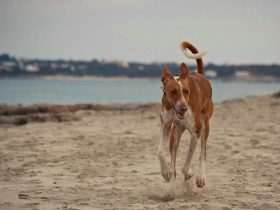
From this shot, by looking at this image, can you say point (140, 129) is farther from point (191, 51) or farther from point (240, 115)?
point (191, 51)

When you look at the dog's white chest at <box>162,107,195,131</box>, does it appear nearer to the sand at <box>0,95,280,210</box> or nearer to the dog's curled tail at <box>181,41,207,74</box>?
the sand at <box>0,95,280,210</box>

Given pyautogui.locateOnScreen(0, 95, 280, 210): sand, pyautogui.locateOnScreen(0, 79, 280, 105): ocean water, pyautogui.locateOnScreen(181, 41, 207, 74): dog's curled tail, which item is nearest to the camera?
pyautogui.locateOnScreen(0, 95, 280, 210): sand

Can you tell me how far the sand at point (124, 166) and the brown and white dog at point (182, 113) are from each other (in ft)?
1.11

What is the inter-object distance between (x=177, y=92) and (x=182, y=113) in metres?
0.25

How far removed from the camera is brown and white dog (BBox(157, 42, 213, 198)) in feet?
24.1

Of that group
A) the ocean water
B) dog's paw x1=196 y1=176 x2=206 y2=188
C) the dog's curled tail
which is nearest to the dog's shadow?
dog's paw x1=196 y1=176 x2=206 y2=188

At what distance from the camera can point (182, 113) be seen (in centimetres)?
731

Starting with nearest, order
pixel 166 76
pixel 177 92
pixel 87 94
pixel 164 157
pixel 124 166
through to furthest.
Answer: pixel 177 92, pixel 166 76, pixel 164 157, pixel 124 166, pixel 87 94

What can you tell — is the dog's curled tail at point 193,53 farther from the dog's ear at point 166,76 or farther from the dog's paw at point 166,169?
the dog's paw at point 166,169

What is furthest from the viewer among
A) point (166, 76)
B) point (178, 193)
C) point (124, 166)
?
point (124, 166)

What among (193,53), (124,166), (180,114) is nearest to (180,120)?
(180,114)

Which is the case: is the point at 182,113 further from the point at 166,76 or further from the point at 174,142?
the point at 174,142

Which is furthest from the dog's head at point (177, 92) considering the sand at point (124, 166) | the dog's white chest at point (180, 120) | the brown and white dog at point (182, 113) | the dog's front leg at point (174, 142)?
the sand at point (124, 166)

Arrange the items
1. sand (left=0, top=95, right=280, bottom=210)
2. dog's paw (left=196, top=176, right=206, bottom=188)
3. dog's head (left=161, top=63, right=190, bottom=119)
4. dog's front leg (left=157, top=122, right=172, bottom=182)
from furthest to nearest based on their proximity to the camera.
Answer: dog's paw (left=196, top=176, right=206, bottom=188)
dog's front leg (left=157, top=122, right=172, bottom=182)
sand (left=0, top=95, right=280, bottom=210)
dog's head (left=161, top=63, right=190, bottom=119)
